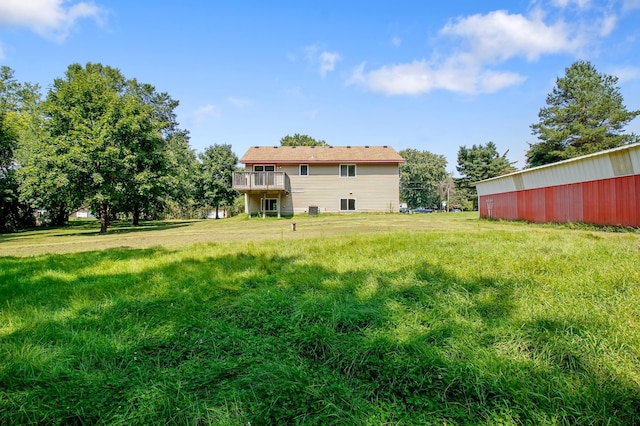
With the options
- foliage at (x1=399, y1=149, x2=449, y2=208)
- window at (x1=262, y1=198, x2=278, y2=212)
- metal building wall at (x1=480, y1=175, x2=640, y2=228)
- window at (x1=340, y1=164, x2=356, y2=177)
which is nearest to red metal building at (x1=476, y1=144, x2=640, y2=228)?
Answer: metal building wall at (x1=480, y1=175, x2=640, y2=228)

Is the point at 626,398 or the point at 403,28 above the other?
the point at 403,28

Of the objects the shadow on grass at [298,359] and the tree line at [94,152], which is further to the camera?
the tree line at [94,152]

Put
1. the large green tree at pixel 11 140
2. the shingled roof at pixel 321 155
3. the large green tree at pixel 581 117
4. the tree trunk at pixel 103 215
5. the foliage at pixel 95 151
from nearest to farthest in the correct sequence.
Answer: the foliage at pixel 95 151 < the tree trunk at pixel 103 215 < the large green tree at pixel 11 140 < the shingled roof at pixel 321 155 < the large green tree at pixel 581 117

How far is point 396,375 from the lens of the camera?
6.56 feet

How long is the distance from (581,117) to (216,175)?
132 ft

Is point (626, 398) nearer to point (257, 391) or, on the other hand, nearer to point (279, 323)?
point (257, 391)

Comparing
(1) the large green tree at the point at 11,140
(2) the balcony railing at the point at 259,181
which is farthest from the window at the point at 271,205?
(1) the large green tree at the point at 11,140

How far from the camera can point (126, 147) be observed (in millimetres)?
16562

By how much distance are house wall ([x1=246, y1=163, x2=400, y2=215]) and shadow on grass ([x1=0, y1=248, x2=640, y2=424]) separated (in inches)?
902

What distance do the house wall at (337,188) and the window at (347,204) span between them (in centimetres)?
26

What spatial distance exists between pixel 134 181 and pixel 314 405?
699 inches

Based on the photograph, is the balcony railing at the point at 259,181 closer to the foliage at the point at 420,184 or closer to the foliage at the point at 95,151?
the foliage at the point at 95,151

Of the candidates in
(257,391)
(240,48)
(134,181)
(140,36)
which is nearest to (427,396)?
(257,391)

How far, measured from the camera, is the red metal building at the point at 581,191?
A: 409 inches
